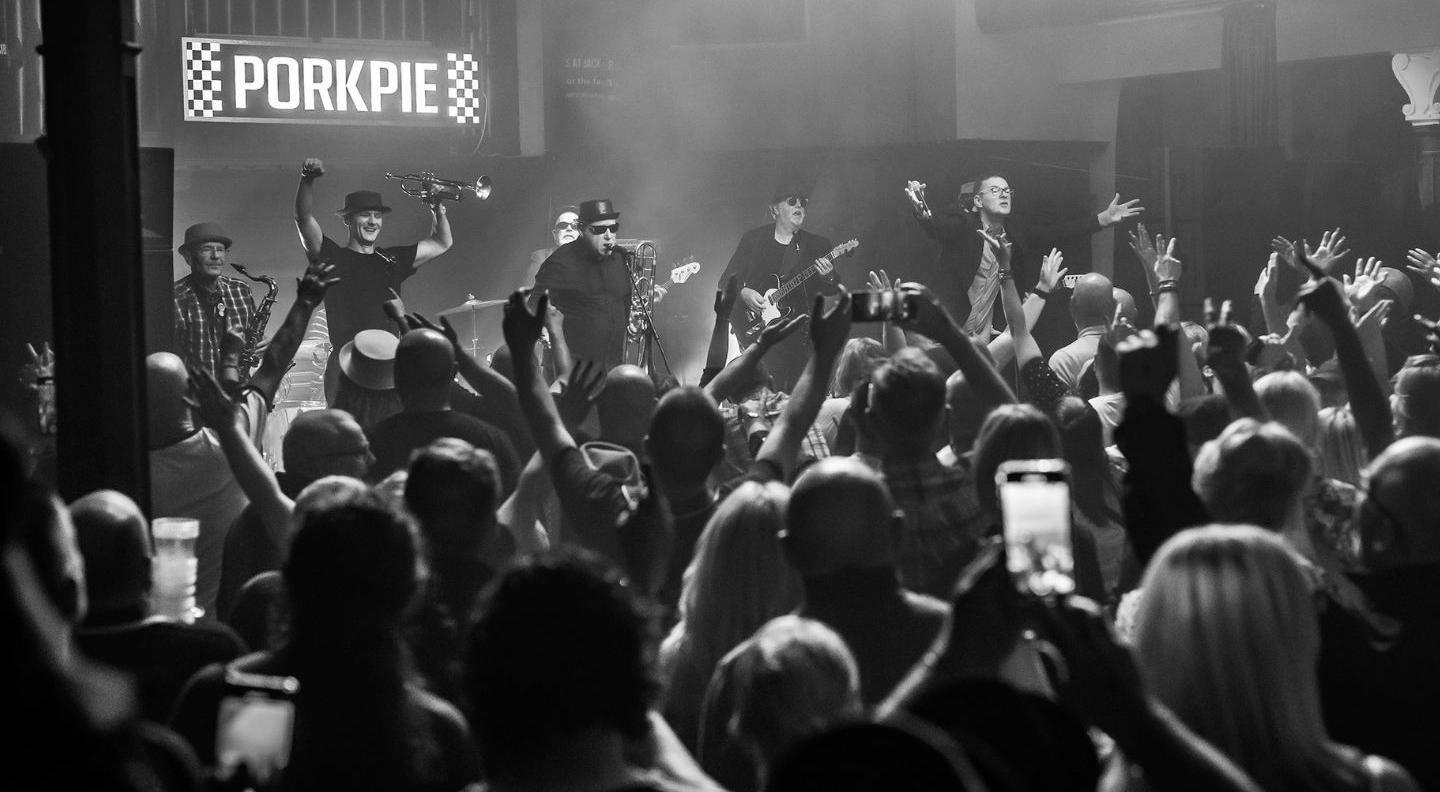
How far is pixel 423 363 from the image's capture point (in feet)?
14.9

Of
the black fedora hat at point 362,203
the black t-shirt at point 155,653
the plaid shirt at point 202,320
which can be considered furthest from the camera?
the black fedora hat at point 362,203

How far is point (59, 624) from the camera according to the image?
1096mm

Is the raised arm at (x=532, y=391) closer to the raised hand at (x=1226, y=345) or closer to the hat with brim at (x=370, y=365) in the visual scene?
the raised hand at (x=1226, y=345)

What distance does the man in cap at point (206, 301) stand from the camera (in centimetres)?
995

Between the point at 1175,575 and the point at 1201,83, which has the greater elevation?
the point at 1201,83

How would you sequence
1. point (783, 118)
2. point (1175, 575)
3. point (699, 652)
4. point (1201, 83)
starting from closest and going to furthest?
point (1175, 575)
point (699, 652)
point (1201, 83)
point (783, 118)

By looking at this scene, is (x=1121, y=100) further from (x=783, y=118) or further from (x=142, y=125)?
(x=142, y=125)

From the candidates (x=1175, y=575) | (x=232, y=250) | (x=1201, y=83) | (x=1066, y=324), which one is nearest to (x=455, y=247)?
(x=232, y=250)

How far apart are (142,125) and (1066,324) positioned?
23.1 ft

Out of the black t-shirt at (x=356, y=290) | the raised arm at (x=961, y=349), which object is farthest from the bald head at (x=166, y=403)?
the black t-shirt at (x=356, y=290)

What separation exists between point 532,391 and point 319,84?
9.63 meters

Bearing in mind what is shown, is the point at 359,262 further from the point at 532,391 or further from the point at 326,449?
the point at 532,391

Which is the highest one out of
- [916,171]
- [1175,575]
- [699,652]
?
[916,171]

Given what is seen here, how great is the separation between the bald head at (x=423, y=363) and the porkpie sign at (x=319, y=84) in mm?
8533
